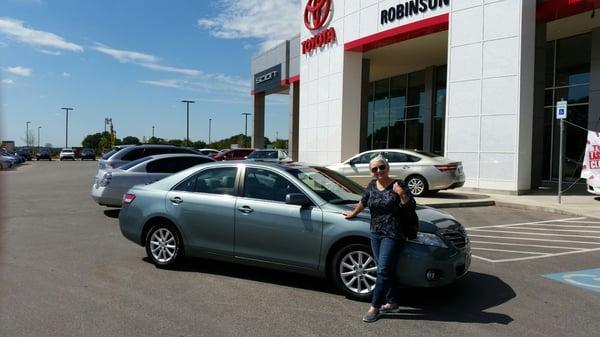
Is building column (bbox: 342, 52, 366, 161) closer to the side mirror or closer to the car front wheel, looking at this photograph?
the car front wheel

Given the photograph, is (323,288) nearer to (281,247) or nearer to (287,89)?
(281,247)

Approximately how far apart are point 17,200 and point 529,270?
44.6 ft

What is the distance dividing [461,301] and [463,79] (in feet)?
45.8

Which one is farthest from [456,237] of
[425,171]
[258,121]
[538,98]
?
[258,121]

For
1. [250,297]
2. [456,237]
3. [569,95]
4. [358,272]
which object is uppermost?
[569,95]

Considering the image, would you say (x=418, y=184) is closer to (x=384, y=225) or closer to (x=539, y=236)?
(x=539, y=236)

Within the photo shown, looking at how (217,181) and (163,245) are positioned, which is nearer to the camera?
(217,181)

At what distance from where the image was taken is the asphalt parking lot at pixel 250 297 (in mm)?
4480

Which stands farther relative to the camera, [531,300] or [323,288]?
[323,288]

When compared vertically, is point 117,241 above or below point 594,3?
below

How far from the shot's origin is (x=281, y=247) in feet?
18.5

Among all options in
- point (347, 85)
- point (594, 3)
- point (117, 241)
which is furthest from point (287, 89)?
point (117, 241)

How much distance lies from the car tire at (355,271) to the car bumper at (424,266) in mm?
333

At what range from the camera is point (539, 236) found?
947cm
